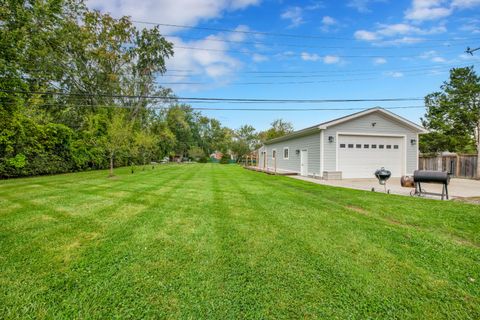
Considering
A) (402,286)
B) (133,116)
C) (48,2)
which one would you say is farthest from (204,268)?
(133,116)

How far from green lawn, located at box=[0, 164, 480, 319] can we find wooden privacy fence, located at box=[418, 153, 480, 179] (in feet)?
40.5

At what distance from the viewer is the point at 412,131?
578 inches

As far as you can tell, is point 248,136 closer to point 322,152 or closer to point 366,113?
point 366,113

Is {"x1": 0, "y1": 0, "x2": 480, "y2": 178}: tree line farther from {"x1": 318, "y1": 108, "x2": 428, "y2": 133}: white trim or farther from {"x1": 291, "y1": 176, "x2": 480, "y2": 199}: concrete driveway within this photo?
{"x1": 291, "y1": 176, "x2": 480, "y2": 199}: concrete driveway

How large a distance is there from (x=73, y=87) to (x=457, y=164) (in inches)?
1172

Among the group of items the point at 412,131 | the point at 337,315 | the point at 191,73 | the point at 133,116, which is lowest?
the point at 337,315

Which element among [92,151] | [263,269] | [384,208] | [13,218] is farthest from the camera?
[92,151]

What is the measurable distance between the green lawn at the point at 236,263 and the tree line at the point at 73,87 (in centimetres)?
785

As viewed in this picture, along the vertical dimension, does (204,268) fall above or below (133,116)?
below

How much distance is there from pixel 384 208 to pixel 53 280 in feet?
20.8

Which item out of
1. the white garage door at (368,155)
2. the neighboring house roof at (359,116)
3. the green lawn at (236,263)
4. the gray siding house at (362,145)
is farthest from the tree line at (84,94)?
the white garage door at (368,155)

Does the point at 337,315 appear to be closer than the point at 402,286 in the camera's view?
Yes

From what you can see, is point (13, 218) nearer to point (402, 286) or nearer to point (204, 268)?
point (204, 268)

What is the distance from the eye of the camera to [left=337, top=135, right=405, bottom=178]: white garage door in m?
13.8
